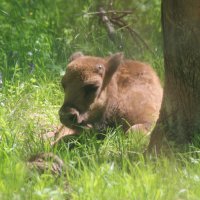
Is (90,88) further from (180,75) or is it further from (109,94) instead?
(180,75)

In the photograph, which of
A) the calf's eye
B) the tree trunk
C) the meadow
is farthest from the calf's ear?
the tree trunk

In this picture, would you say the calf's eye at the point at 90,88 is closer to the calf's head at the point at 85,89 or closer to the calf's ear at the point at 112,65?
the calf's head at the point at 85,89

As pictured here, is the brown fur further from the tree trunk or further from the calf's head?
→ the tree trunk

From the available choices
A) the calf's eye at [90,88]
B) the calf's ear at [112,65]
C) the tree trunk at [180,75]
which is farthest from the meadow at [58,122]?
the calf's ear at [112,65]

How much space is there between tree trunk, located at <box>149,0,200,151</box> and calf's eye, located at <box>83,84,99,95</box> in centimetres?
149

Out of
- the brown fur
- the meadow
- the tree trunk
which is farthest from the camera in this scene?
the brown fur

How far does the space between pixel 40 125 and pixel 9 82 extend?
5.21 ft

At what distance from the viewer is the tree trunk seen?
311 inches

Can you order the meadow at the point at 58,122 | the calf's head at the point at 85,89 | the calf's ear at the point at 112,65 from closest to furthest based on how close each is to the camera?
the meadow at the point at 58,122 → the calf's head at the point at 85,89 → the calf's ear at the point at 112,65

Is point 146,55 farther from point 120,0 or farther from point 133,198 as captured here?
point 133,198

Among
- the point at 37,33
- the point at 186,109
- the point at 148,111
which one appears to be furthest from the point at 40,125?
the point at 37,33

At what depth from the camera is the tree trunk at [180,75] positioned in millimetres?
7898

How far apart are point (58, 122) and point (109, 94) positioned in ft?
2.48

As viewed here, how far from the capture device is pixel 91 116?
9.74 m
